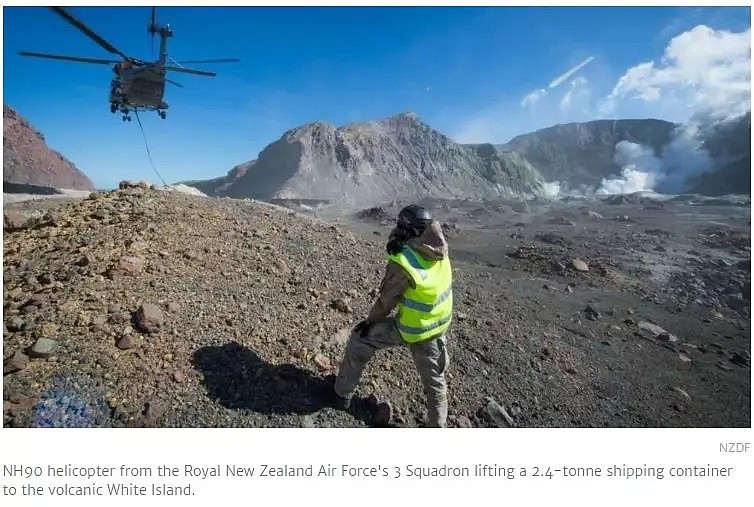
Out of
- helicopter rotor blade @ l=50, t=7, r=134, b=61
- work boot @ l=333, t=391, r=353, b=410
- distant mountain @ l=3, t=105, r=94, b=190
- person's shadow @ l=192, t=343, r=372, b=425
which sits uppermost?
distant mountain @ l=3, t=105, r=94, b=190

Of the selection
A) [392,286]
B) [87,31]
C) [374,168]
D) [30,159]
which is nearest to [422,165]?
[374,168]

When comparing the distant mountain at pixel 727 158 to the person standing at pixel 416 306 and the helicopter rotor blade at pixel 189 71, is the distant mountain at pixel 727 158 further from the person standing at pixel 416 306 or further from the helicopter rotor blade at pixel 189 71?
the person standing at pixel 416 306

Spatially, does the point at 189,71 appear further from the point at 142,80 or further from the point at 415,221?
the point at 415,221

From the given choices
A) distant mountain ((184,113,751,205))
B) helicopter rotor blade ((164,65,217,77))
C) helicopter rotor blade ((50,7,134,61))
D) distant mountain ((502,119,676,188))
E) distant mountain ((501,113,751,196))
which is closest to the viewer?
helicopter rotor blade ((50,7,134,61))

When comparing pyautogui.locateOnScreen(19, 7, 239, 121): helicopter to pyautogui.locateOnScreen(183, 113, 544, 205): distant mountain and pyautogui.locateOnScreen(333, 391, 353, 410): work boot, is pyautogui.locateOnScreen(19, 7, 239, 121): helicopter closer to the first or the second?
pyautogui.locateOnScreen(333, 391, 353, 410): work boot

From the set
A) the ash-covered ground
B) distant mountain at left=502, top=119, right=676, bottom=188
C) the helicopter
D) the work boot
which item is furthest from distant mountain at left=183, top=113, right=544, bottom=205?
the work boot

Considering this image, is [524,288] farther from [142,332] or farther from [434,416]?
[142,332]
